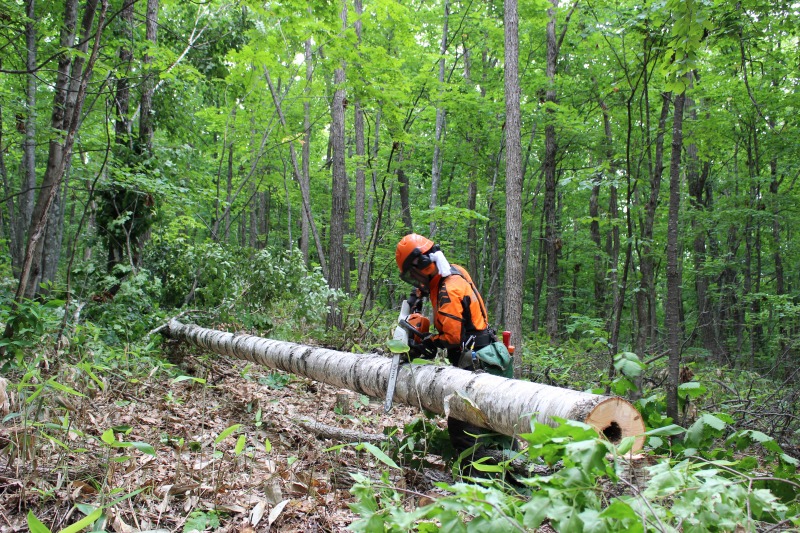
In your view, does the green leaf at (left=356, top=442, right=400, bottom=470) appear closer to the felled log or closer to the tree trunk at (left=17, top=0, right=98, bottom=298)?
the felled log

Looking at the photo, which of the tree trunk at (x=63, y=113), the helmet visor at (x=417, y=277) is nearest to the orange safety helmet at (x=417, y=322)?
the helmet visor at (x=417, y=277)

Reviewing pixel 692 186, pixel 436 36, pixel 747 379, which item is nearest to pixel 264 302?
pixel 747 379

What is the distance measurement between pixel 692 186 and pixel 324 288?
38.3 ft

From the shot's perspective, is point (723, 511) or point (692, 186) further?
point (692, 186)

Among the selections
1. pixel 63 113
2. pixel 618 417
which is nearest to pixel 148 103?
pixel 63 113

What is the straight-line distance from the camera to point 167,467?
329cm

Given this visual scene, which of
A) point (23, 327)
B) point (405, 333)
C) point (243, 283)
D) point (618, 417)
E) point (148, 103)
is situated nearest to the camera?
point (618, 417)

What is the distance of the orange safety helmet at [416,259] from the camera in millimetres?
4340

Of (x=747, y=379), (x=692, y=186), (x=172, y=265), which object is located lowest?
(x=747, y=379)

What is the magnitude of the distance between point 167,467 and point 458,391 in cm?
202

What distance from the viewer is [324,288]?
9344 mm

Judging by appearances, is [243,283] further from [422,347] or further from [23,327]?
[422,347]

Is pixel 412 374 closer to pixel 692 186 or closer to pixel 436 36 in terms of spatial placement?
pixel 692 186

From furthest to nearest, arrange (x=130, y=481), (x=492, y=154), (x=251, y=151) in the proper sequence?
(x=492, y=154)
(x=251, y=151)
(x=130, y=481)
